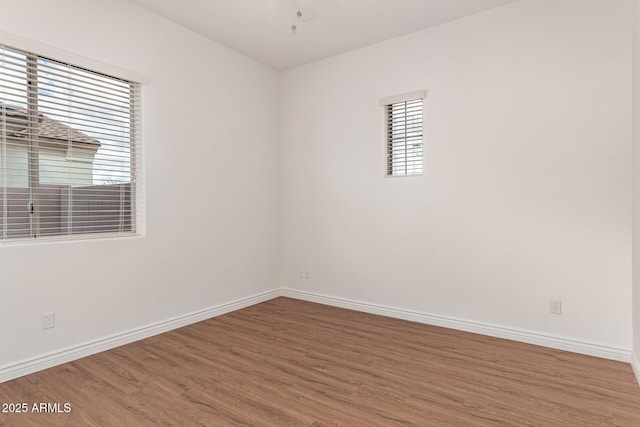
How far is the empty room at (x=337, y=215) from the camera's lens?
2.31 meters

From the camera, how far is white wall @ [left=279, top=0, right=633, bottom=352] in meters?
2.73

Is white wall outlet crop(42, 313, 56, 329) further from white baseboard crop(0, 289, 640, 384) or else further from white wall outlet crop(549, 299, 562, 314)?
white wall outlet crop(549, 299, 562, 314)

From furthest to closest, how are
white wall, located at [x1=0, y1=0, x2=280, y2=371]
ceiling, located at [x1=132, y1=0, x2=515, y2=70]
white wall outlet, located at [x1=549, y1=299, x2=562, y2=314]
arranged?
ceiling, located at [x1=132, y1=0, x2=515, y2=70] → white wall outlet, located at [x1=549, y1=299, x2=562, y2=314] → white wall, located at [x1=0, y1=0, x2=280, y2=371]

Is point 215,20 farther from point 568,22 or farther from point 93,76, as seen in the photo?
point 568,22

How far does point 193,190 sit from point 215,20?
5.38 ft

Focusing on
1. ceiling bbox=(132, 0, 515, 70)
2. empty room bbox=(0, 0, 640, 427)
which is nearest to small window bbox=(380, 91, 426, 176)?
empty room bbox=(0, 0, 640, 427)

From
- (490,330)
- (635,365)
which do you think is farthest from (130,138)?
(635,365)

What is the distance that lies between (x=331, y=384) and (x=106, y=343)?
1.88 m

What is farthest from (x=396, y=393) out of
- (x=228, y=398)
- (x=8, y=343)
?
(x=8, y=343)

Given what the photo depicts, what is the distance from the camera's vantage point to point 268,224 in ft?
14.8

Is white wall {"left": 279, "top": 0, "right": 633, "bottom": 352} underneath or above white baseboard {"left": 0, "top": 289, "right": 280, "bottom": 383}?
above

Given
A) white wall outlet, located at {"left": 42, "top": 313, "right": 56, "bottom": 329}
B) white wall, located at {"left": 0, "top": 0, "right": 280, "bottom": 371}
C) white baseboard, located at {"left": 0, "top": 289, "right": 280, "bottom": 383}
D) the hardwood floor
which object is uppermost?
white wall, located at {"left": 0, "top": 0, "right": 280, "bottom": 371}

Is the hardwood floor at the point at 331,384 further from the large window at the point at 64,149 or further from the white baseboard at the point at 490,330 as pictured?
the large window at the point at 64,149

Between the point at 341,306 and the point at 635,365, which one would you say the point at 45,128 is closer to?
the point at 341,306
